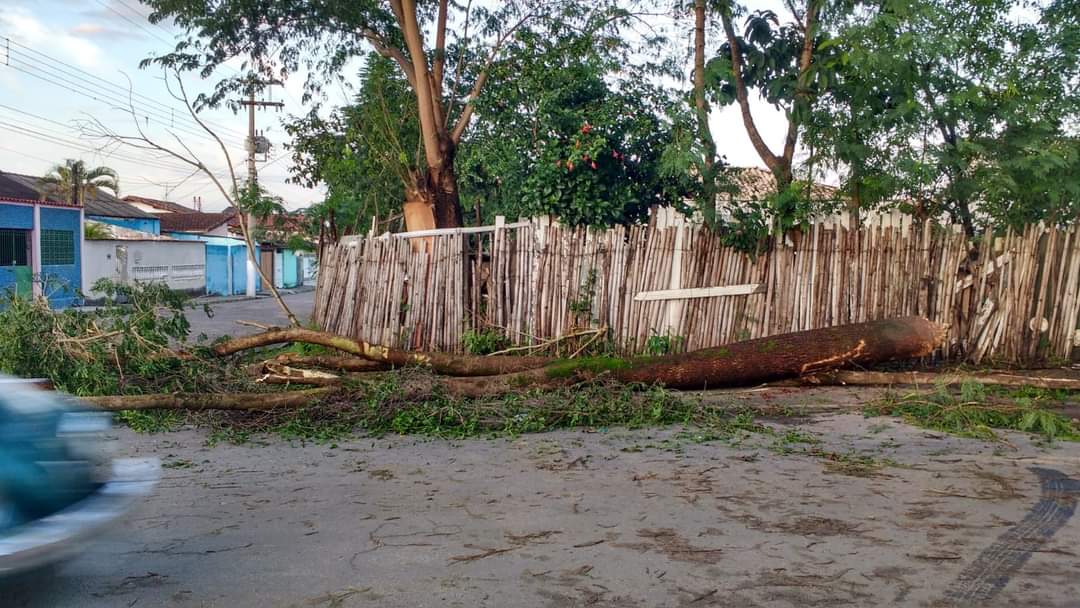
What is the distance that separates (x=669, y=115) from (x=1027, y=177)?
412cm

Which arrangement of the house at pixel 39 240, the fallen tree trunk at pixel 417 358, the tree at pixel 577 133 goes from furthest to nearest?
the house at pixel 39 240 → the tree at pixel 577 133 → the fallen tree trunk at pixel 417 358

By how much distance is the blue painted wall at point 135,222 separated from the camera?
4109 centimetres

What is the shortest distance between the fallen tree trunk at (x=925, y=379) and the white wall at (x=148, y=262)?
86.5 ft

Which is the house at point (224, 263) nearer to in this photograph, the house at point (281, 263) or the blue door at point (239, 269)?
the blue door at point (239, 269)

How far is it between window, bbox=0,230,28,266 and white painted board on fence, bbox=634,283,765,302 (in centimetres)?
2423

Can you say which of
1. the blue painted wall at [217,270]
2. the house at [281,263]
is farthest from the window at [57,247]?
the house at [281,263]

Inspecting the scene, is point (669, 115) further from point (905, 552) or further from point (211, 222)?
point (211, 222)

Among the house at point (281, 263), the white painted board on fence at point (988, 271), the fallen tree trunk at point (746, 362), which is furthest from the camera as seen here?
the house at point (281, 263)

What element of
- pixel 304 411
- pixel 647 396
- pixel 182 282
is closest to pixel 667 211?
pixel 647 396

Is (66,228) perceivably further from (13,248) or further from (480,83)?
(480,83)

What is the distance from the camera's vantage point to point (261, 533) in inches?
193

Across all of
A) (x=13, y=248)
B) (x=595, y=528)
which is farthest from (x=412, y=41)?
(x=13, y=248)

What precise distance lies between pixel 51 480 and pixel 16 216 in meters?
27.7

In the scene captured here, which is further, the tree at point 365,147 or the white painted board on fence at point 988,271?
the tree at point 365,147
